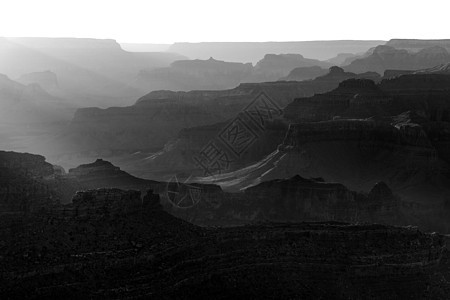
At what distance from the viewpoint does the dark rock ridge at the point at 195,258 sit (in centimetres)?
3180

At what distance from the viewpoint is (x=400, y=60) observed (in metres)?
160

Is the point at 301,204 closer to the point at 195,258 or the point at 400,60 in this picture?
the point at 195,258

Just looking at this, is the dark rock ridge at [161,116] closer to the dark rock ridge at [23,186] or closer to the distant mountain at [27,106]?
the distant mountain at [27,106]

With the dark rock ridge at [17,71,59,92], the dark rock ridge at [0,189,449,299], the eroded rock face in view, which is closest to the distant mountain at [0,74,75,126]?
the dark rock ridge at [17,71,59,92]

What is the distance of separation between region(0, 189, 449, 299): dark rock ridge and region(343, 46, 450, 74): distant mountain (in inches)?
4527

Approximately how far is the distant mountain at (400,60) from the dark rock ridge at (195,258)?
4527 inches

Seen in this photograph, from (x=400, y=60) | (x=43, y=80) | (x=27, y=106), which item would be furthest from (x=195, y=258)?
(x=43, y=80)

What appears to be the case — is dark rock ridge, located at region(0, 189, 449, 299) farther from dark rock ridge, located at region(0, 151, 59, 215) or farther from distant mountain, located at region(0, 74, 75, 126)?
distant mountain, located at region(0, 74, 75, 126)

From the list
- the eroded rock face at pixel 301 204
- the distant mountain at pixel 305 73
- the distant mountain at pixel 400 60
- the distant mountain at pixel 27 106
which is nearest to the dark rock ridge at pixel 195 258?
the eroded rock face at pixel 301 204

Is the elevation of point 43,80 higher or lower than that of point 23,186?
higher

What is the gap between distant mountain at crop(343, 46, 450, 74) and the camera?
153 metres

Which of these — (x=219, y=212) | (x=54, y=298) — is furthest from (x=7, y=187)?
(x=219, y=212)

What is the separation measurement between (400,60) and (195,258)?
432 ft

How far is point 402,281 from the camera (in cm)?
3841
